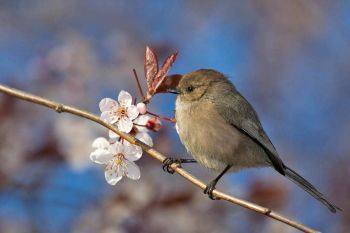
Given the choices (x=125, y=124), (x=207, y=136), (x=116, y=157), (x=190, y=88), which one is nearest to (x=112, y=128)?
(x=125, y=124)

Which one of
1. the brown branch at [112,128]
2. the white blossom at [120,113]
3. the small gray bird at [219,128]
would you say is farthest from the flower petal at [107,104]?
the small gray bird at [219,128]

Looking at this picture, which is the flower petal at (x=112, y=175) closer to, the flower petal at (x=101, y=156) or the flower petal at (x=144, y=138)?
the flower petal at (x=101, y=156)

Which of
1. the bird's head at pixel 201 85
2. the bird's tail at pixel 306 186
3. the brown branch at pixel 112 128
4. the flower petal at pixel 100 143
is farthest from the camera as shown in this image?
the bird's head at pixel 201 85

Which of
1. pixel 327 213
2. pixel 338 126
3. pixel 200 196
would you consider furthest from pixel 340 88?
pixel 200 196

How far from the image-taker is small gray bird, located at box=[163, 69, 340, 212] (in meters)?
2.81

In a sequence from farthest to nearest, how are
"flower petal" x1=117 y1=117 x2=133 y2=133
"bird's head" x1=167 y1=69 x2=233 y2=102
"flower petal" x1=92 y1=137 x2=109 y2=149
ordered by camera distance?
"bird's head" x1=167 y1=69 x2=233 y2=102 < "flower petal" x1=92 y1=137 x2=109 y2=149 < "flower petal" x1=117 y1=117 x2=133 y2=133

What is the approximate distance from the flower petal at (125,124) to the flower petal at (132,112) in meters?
0.02

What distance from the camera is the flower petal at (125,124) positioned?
84.8 inches

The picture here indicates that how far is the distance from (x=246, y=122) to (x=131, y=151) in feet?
2.74

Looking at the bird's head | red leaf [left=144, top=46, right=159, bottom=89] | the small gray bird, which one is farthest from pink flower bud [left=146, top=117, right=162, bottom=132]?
the bird's head

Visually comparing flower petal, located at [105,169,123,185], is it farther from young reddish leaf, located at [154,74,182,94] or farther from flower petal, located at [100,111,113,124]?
young reddish leaf, located at [154,74,182,94]

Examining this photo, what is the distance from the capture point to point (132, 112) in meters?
2.17

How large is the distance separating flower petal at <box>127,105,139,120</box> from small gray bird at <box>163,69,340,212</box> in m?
0.64

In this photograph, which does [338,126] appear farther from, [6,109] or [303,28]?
[6,109]
